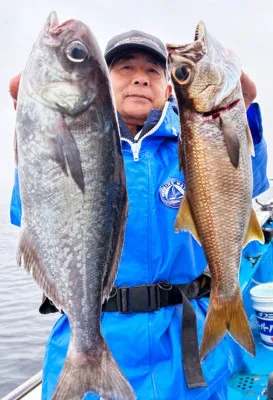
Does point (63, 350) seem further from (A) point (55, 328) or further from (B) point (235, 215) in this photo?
(B) point (235, 215)

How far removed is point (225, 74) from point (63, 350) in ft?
5.60

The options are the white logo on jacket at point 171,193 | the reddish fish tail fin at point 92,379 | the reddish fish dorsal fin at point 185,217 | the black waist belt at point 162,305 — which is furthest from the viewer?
the white logo on jacket at point 171,193

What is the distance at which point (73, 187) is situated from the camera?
6.30ft

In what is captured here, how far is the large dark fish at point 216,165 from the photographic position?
2164 millimetres

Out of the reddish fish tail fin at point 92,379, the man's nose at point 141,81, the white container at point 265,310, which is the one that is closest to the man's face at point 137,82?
the man's nose at point 141,81

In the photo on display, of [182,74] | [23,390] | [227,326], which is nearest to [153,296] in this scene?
[227,326]

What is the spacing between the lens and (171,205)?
2727 mm

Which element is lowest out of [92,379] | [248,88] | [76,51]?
[92,379]

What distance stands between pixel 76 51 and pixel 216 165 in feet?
2.62

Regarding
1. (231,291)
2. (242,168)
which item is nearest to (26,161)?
(242,168)

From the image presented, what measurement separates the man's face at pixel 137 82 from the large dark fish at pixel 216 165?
758 millimetres

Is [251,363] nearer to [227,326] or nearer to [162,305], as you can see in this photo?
[162,305]

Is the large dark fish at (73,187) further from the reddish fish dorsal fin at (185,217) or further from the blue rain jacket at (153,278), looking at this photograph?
the blue rain jacket at (153,278)

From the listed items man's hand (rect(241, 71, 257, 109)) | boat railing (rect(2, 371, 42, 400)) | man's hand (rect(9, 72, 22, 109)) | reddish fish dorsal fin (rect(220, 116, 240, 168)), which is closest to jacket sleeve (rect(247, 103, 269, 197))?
man's hand (rect(241, 71, 257, 109))
